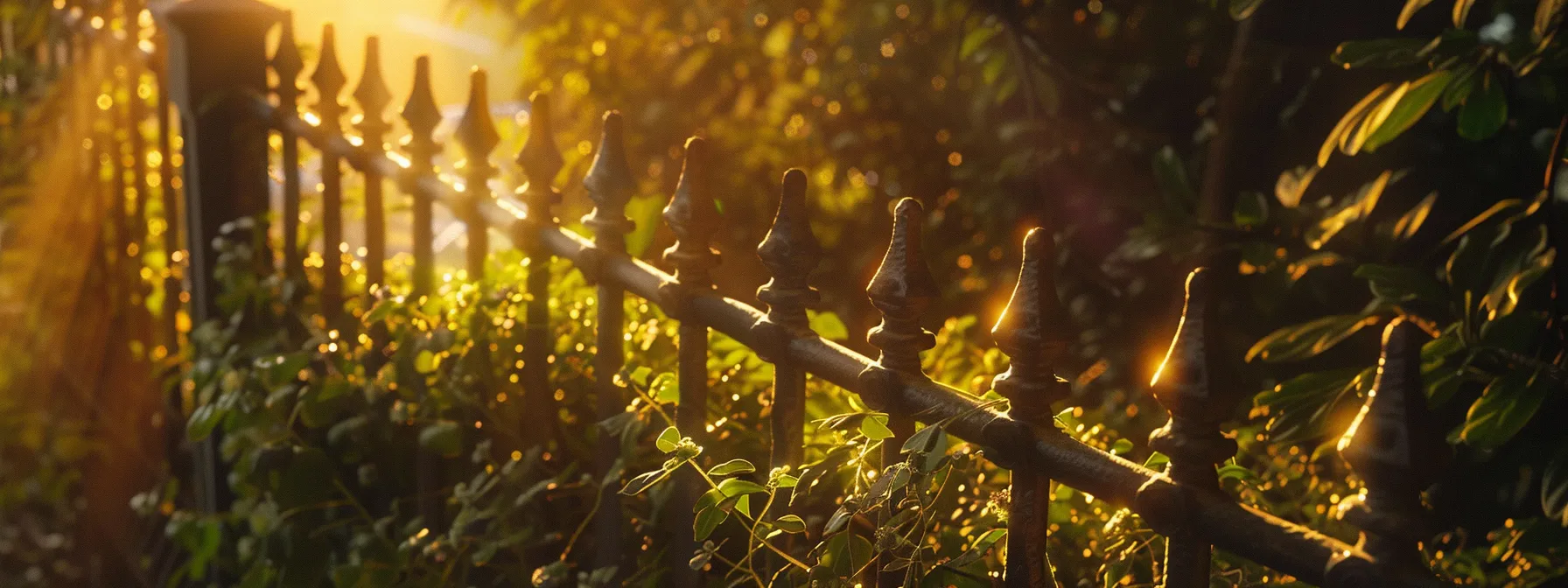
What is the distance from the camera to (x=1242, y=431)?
2.11m

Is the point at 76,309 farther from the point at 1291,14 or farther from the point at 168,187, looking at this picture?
the point at 1291,14

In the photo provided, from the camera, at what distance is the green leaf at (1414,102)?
1.67m

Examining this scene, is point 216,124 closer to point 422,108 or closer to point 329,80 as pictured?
point 329,80

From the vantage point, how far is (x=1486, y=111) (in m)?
1.68

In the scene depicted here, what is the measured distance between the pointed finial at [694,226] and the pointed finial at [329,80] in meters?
1.38

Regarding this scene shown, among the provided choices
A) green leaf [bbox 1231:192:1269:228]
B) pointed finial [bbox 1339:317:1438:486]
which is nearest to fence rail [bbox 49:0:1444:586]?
pointed finial [bbox 1339:317:1438:486]

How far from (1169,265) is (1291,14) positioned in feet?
2.60

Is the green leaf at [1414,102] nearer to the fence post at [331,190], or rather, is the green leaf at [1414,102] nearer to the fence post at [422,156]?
the fence post at [422,156]

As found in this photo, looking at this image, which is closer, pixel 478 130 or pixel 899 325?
pixel 899 325

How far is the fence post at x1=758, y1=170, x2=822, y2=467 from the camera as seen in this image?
1.57 meters

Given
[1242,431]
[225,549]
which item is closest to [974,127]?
[1242,431]

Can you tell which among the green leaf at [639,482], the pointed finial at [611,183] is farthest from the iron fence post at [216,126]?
the green leaf at [639,482]

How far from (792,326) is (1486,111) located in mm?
983

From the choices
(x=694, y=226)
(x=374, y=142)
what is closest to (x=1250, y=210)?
(x=694, y=226)
